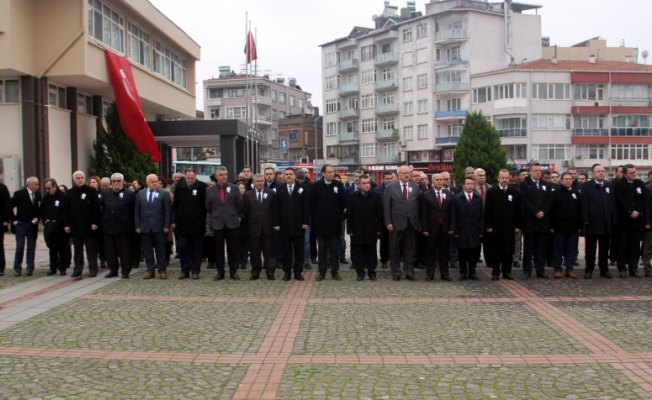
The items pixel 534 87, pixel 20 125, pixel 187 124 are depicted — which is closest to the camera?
pixel 20 125

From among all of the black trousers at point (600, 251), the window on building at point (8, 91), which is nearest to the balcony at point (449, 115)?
Result: the window on building at point (8, 91)

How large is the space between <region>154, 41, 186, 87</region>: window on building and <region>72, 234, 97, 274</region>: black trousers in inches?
878

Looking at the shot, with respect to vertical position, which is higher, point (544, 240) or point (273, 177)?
point (273, 177)

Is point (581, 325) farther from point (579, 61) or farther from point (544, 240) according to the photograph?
point (579, 61)

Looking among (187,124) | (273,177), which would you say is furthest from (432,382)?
(187,124)

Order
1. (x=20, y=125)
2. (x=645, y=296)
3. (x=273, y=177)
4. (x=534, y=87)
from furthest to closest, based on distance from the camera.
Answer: (x=534, y=87) → (x=20, y=125) → (x=273, y=177) → (x=645, y=296)

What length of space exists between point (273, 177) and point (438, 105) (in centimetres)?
6446

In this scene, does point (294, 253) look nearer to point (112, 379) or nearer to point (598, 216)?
point (598, 216)

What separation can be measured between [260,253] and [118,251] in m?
2.91

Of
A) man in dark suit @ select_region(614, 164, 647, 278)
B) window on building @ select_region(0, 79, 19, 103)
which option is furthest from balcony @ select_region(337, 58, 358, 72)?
man in dark suit @ select_region(614, 164, 647, 278)

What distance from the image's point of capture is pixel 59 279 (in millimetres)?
13148

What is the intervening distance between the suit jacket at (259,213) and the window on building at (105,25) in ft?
50.9

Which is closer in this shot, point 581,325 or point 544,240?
point 581,325

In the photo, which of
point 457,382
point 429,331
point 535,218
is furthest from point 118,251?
point 457,382
